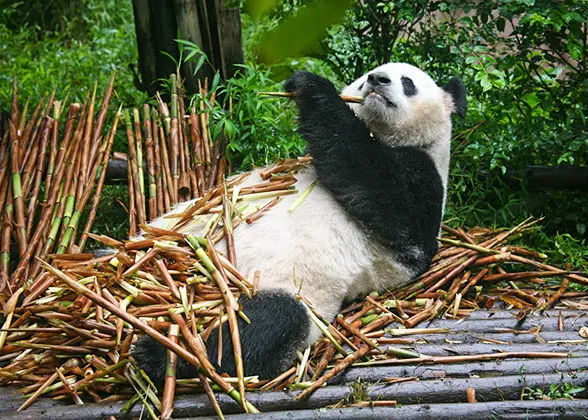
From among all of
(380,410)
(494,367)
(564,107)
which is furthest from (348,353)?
(564,107)

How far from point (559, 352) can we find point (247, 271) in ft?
4.71

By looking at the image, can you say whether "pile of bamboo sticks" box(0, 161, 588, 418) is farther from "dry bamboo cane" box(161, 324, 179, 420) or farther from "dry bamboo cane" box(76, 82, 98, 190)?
"dry bamboo cane" box(76, 82, 98, 190)

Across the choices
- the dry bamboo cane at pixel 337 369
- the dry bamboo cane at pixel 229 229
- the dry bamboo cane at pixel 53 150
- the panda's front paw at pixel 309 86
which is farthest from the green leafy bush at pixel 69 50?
the dry bamboo cane at pixel 337 369

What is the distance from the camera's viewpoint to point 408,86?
3682 mm

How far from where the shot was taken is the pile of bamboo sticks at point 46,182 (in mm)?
3750

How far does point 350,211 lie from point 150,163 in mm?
1439

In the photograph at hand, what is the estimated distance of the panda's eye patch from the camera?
3662 millimetres

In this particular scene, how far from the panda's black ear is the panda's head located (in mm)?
117

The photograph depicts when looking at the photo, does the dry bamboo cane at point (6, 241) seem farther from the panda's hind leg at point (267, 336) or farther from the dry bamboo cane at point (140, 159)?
the panda's hind leg at point (267, 336)

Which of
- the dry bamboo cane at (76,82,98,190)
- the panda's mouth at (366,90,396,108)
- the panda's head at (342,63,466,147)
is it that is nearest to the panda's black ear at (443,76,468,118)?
the panda's head at (342,63,466,147)

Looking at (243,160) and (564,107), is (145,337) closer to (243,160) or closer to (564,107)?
(243,160)

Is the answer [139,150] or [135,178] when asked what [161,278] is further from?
[139,150]

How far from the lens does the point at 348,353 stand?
3006mm

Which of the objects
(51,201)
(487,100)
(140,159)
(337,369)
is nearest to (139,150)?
(140,159)
